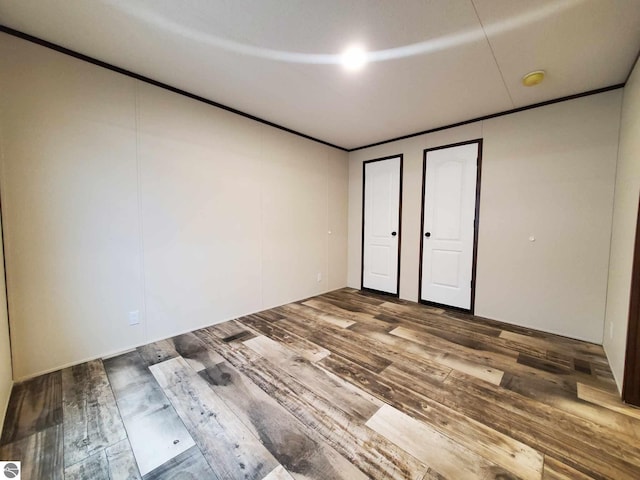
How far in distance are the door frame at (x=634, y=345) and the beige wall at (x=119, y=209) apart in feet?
10.5

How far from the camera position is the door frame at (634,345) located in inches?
63.2

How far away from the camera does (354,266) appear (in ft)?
14.8

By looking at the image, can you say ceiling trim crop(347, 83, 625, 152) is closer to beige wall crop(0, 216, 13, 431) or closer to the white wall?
the white wall

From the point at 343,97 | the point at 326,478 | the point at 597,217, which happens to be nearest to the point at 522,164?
the point at 597,217

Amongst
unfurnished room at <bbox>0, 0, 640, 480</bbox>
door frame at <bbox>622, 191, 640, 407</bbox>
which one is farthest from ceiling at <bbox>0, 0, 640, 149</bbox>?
door frame at <bbox>622, 191, 640, 407</bbox>

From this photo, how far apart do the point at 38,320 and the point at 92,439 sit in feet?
Result: 3.64

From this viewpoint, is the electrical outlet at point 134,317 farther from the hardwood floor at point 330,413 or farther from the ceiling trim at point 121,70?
the ceiling trim at point 121,70

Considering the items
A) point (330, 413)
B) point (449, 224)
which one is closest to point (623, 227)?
point (449, 224)

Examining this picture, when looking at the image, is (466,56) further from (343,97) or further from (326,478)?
(326,478)

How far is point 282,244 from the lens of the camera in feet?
11.6

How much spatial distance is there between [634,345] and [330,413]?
1972 mm

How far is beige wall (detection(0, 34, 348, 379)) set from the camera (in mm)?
1816

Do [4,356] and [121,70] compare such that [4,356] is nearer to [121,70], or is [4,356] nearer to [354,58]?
[121,70]

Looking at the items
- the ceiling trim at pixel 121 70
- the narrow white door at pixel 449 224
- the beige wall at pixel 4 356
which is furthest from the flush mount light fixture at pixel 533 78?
the beige wall at pixel 4 356
